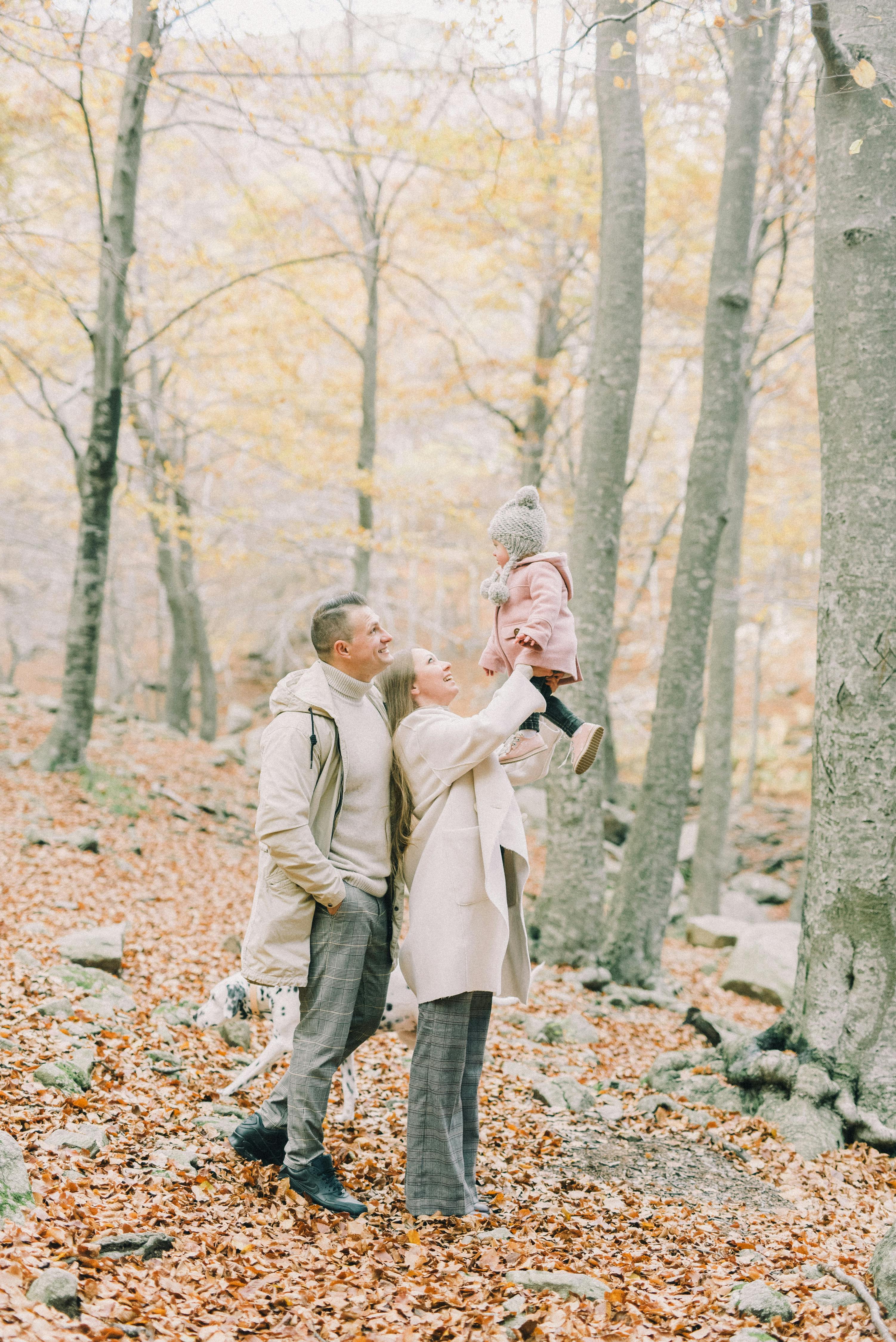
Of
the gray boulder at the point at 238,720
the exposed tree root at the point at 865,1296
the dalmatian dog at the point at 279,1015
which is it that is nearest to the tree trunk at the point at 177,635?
the gray boulder at the point at 238,720

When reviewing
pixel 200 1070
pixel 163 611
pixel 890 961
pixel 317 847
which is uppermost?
pixel 163 611

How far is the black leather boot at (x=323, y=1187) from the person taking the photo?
10.6 feet

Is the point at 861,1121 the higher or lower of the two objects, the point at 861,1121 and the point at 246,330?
Answer: the lower

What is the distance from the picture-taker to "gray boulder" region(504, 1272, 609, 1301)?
2.84 metres

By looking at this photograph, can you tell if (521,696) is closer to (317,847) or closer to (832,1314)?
(317,847)

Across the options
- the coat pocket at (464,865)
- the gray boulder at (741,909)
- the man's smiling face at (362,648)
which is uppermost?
the man's smiling face at (362,648)

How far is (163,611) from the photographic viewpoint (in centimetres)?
2756

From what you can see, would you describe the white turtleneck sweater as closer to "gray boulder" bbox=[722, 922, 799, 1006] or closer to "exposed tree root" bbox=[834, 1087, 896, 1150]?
"exposed tree root" bbox=[834, 1087, 896, 1150]

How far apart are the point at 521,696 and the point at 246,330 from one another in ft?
43.5

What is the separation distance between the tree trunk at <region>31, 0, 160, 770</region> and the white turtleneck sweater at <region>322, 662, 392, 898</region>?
712 centimetres

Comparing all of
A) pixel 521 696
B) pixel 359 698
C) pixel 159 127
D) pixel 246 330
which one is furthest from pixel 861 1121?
pixel 246 330

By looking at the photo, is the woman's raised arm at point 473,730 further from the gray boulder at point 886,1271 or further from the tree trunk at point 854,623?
the gray boulder at point 886,1271

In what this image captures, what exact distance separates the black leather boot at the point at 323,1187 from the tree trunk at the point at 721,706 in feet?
28.1

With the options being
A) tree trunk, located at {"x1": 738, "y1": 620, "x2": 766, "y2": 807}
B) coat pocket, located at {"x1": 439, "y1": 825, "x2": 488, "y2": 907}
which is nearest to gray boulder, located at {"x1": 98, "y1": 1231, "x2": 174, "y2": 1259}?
coat pocket, located at {"x1": 439, "y1": 825, "x2": 488, "y2": 907}
